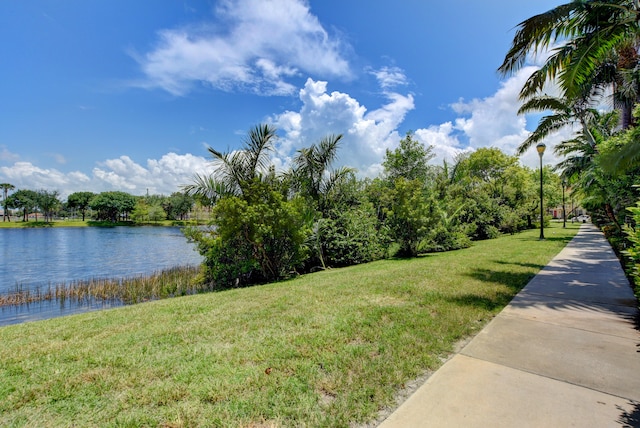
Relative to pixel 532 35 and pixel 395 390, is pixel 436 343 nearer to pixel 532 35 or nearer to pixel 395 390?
pixel 395 390

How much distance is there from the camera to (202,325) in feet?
15.1

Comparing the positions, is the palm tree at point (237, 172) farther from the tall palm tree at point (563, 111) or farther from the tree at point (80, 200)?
the tree at point (80, 200)

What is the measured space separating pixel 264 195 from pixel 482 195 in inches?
650

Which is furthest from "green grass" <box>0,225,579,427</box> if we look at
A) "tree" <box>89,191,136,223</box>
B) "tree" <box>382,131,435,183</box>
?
"tree" <box>89,191,136,223</box>

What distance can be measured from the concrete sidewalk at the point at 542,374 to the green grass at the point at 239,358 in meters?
0.26

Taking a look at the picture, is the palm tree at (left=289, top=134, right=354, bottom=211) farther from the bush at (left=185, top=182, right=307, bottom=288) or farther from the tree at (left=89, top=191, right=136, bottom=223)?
the tree at (left=89, top=191, right=136, bottom=223)

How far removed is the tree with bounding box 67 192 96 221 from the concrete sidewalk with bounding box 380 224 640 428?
320ft

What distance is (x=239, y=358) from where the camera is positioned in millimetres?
3400

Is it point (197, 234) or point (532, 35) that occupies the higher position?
point (532, 35)

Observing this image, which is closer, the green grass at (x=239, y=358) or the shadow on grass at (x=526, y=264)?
the green grass at (x=239, y=358)

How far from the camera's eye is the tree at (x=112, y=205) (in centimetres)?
7331

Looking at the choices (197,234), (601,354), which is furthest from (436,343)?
(197,234)

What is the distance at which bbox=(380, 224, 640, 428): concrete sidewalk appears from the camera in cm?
244

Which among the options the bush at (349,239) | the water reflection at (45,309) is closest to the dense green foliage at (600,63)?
the bush at (349,239)
